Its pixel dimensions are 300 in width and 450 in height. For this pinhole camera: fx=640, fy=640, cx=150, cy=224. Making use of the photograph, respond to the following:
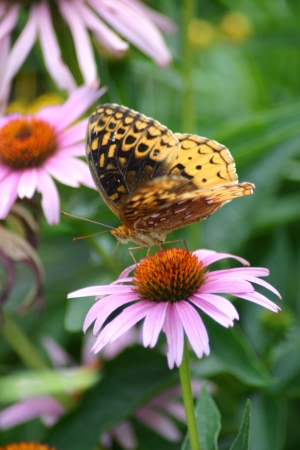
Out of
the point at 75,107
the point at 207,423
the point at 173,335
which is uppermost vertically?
the point at 75,107

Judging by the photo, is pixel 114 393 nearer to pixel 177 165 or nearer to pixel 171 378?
pixel 171 378

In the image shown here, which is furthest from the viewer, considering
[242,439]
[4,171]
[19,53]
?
[19,53]

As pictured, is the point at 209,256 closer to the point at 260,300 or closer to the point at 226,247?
the point at 260,300

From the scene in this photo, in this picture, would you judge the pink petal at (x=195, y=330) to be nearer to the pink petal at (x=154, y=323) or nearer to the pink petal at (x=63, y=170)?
the pink petal at (x=154, y=323)

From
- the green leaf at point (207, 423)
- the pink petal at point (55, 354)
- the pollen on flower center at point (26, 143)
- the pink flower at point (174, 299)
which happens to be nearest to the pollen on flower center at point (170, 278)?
the pink flower at point (174, 299)

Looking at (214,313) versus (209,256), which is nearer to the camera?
(214,313)

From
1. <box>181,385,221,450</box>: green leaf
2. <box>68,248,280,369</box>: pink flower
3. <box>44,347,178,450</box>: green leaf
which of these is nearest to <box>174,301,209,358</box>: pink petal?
<box>68,248,280,369</box>: pink flower

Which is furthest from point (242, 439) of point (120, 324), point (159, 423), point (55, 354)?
point (55, 354)
